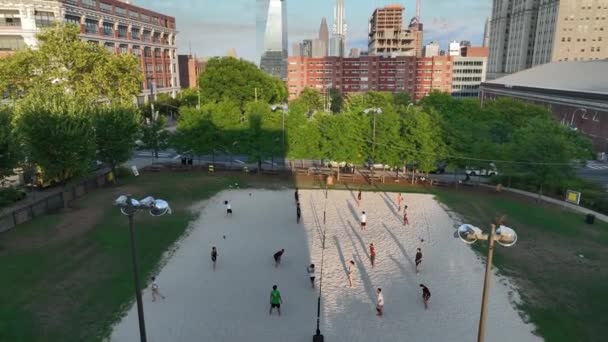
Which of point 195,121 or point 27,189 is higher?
point 195,121

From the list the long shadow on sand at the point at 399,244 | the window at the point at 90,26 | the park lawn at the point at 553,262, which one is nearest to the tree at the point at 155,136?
the long shadow on sand at the point at 399,244

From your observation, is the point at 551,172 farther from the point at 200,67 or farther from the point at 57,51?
the point at 200,67

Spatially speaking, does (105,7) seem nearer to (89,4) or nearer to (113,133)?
(89,4)

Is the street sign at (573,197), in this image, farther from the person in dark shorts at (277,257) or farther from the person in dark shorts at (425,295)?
the person in dark shorts at (277,257)

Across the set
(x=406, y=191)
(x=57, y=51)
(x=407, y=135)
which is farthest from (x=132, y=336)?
(x=57, y=51)

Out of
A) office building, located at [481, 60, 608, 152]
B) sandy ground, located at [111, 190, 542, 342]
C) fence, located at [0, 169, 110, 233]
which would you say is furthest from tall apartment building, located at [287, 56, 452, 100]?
sandy ground, located at [111, 190, 542, 342]

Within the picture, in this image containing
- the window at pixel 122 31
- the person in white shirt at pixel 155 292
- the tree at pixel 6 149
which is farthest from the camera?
the window at pixel 122 31
